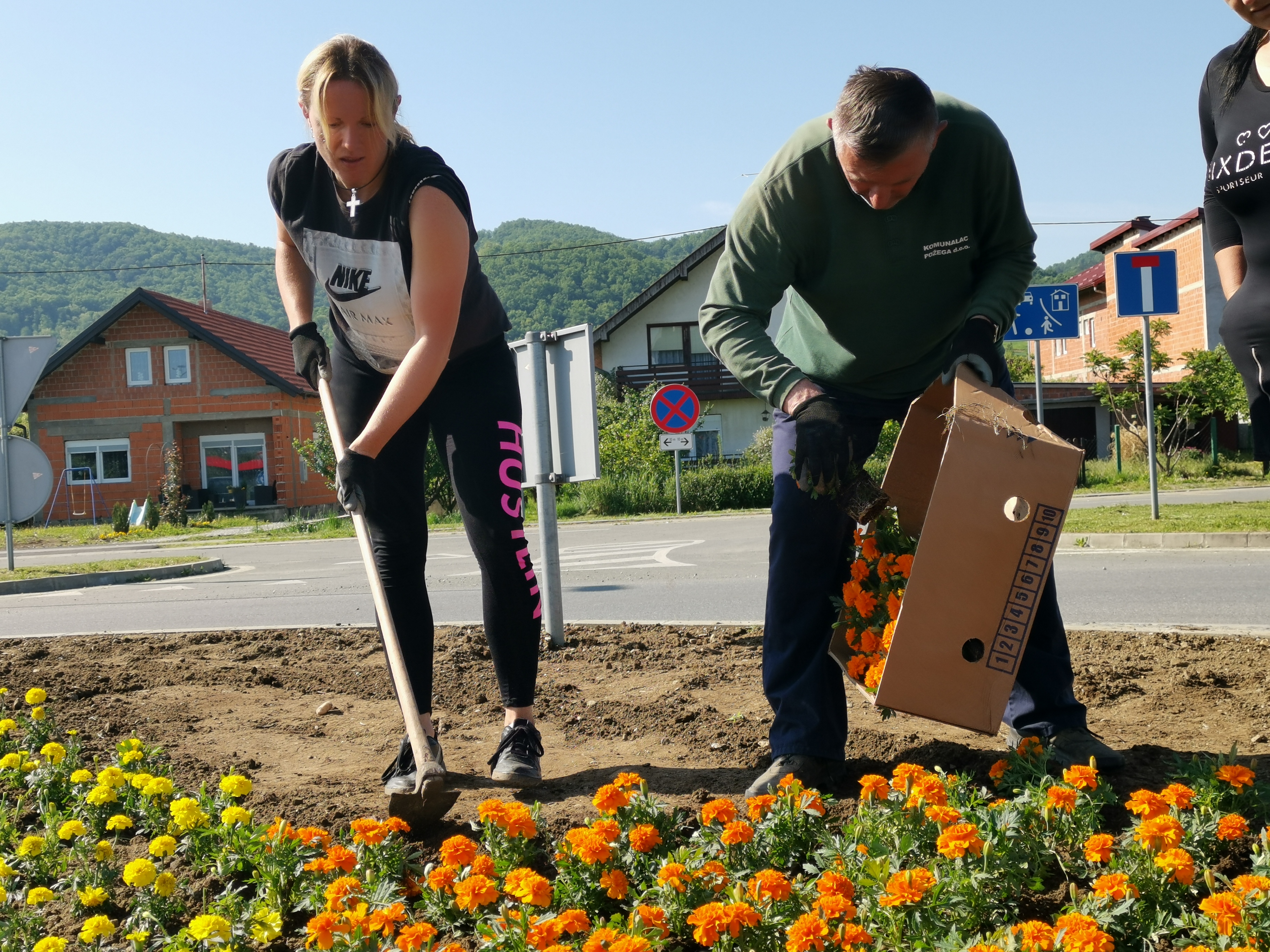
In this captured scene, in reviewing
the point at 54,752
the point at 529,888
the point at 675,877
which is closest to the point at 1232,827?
the point at 675,877

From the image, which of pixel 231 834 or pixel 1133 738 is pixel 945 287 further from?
pixel 231 834

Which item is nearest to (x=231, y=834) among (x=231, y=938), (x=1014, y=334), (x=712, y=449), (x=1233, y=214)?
(x=231, y=938)

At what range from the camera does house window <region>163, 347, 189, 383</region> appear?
35156mm

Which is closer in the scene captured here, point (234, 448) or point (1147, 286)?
point (1147, 286)

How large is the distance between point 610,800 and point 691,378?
3190 centimetres

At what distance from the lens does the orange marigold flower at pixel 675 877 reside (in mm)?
1881

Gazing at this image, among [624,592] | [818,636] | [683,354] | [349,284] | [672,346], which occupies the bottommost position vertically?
[624,592]

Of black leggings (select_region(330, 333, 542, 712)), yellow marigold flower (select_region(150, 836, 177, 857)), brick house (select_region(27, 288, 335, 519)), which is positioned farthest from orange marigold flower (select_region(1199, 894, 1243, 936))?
brick house (select_region(27, 288, 335, 519))

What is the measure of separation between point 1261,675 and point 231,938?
320cm

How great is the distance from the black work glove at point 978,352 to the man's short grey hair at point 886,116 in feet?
1.59

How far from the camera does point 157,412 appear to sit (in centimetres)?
3506

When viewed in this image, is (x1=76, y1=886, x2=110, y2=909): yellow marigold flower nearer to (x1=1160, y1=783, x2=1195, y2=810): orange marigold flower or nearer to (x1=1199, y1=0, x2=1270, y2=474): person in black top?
(x1=1160, y1=783, x2=1195, y2=810): orange marigold flower

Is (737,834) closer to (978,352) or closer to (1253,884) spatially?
(1253,884)

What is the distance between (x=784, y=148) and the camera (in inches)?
109
